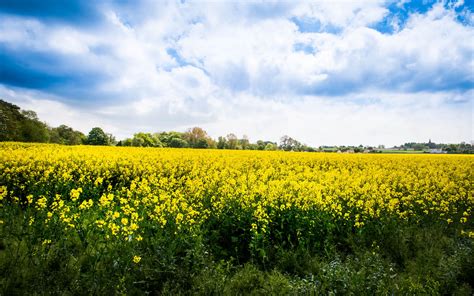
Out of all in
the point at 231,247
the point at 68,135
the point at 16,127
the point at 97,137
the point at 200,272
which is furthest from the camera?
the point at 68,135

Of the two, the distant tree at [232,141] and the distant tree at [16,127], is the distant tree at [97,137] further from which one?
the distant tree at [232,141]

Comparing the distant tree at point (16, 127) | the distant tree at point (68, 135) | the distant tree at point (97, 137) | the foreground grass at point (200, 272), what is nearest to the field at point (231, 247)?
the foreground grass at point (200, 272)

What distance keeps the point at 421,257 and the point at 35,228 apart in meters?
8.57

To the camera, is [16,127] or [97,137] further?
[97,137]

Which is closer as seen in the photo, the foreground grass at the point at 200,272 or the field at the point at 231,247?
the foreground grass at the point at 200,272

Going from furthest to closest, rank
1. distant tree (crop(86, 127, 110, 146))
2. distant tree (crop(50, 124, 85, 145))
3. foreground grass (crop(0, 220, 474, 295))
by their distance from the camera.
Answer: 1. distant tree (crop(50, 124, 85, 145))
2. distant tree (crop(86, 127, 110, 146))
3. foreground grass (crop(0, 220, 474, 295))

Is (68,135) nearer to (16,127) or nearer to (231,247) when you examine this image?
(16,127)

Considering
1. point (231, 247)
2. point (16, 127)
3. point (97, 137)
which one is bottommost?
point (231, 247)

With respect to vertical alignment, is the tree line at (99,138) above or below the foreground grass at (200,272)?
above

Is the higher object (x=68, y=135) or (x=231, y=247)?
(x=68, y=135)

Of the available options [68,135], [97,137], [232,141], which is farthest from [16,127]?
[232,141]

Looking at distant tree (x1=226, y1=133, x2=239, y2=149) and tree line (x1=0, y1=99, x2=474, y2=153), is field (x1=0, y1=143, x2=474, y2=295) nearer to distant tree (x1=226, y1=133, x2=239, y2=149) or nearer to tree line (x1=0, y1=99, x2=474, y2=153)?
tree line (x1=0, y1=99, x2=474, y2=153)

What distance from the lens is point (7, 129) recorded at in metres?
47.5

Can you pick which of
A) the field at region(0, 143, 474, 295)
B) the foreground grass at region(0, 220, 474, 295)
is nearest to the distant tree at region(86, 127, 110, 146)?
the field at region(0, 143, 474, 295)
